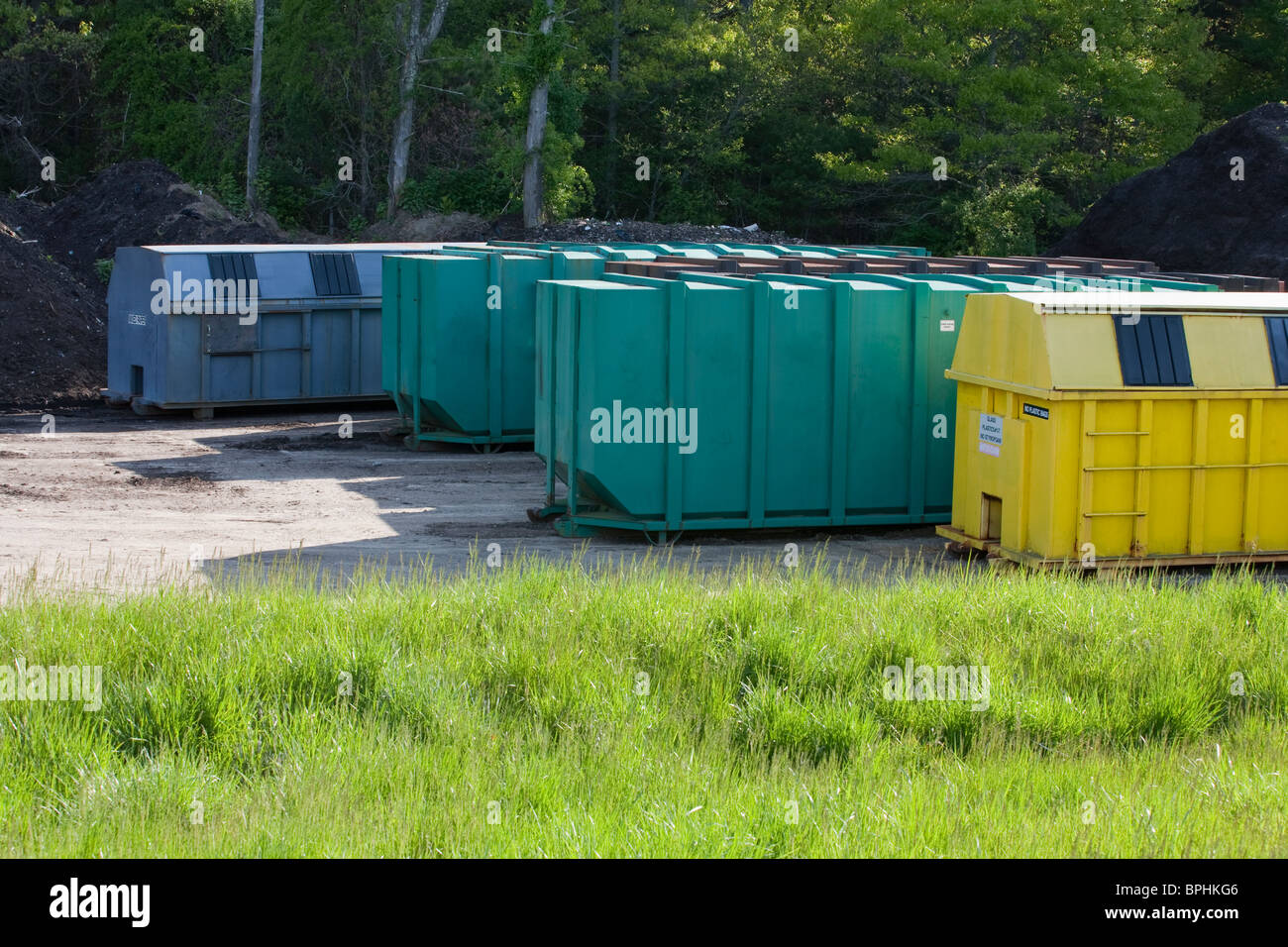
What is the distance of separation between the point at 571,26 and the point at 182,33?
13128 mm

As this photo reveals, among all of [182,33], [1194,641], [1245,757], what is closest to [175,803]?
[1245,757]

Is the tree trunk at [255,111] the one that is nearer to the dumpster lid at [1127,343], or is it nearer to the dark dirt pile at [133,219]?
the dark dirt pile at [133,219]

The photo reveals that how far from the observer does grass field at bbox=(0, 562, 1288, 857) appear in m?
5.18

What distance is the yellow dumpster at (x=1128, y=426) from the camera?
33.5ft

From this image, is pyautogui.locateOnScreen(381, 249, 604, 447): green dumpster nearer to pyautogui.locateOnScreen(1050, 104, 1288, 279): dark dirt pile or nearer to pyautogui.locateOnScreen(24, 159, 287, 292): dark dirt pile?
pyautogui.locateOnScreen(1050, 104, 1288, 279): dark dirt pile

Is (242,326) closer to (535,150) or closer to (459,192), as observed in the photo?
(535,150)

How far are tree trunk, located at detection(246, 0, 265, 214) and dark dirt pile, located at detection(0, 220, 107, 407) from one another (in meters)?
16.3

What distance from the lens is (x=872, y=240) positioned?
4112 cm

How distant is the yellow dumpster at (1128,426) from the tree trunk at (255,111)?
33.5 m

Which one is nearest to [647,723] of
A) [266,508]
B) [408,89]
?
[266,508]

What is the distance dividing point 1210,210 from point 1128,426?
57.8 ft

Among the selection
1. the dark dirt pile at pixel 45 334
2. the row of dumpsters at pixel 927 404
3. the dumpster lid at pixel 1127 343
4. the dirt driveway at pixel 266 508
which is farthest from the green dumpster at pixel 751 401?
the dark dirt pile at pixel 45 334
